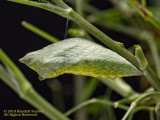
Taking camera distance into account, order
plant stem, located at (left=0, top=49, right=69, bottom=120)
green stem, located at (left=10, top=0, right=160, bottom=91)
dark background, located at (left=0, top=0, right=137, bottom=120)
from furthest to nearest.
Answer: dark background, located at (left=0, top=0, right=137, bottom=120), plant stem, located at (left=0, top=49, right=69, bottom=120), green stem, located at (left=10, top=0, right=160, bottom=91)

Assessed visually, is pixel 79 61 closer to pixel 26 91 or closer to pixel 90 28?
pixel 90 28

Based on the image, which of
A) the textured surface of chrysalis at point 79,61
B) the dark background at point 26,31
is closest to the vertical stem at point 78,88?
the dark background at point 26,31

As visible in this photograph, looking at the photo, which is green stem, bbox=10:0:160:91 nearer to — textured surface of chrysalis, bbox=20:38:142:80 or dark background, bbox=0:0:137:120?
textured surface of chrysalis, bbox=20:38:142:80

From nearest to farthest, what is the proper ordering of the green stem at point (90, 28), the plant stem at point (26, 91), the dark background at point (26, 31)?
1. the green stem at point (90, 28)
2. the plant stem at point (26, 91)
3. the dark background at point (26, 31)

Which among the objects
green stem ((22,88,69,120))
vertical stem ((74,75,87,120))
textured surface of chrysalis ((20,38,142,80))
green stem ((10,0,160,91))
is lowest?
vertical stem ((74,75,87,120))

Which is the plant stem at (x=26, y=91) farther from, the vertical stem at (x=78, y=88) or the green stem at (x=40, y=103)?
the vertical stem at (x=78, y=88)

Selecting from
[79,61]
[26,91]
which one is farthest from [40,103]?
[79,61]

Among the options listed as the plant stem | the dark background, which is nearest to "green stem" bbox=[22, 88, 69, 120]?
the plant stem

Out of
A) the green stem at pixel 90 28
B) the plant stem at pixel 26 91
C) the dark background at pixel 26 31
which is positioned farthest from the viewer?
the dark background at pixel 26 31
